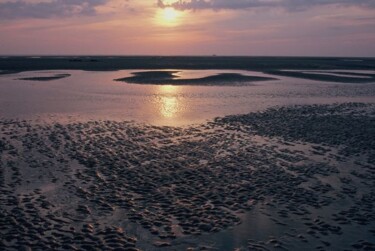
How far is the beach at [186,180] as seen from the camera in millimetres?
12414

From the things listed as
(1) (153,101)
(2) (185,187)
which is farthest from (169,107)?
(2) (185,187)

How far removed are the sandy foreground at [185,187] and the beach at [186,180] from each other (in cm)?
5

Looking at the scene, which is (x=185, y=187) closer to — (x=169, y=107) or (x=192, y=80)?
(x=169, y=107)

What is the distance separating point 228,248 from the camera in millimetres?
11695

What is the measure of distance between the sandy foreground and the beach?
5cm

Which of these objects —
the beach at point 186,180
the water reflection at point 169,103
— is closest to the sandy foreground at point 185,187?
the beach at point 186,180

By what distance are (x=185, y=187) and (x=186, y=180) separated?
0.94 meters

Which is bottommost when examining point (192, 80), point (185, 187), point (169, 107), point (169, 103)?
point (185, 187)

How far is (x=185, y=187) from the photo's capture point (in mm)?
16891

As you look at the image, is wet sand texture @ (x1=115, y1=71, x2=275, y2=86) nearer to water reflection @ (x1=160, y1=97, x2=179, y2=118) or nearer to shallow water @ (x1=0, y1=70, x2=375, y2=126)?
shallow water @ (x1=0, y1=70, x2=375, y2=126)

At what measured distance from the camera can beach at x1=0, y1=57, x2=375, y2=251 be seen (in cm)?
1241

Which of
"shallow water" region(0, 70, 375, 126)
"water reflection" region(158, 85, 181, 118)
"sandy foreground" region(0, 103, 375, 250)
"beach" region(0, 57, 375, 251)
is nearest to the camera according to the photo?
"sandy foreground" region(0, 103, 375, 250)

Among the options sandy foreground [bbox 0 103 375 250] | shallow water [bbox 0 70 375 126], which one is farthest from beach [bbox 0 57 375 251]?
shallow water [bbox 0 70 375 126]

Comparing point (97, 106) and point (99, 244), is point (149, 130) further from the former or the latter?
point (99, 244)
